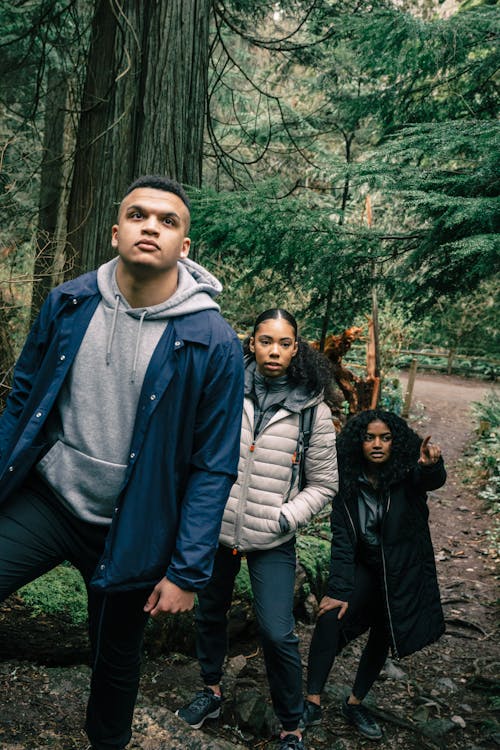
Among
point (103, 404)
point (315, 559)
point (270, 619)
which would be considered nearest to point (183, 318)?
point (103, 404)

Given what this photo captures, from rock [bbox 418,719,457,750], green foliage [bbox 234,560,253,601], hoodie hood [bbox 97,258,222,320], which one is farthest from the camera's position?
green foliage [bbox 234,560,253,601]

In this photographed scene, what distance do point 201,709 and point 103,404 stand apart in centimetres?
212

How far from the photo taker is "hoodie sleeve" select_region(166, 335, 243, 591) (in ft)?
7.19

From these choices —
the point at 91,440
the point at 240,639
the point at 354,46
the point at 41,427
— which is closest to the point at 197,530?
the point at 91,440

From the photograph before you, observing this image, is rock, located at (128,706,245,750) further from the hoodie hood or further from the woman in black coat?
the hoodie hood

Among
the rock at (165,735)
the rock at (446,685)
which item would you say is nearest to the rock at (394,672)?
the rock at (446,685)

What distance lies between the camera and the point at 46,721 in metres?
2.98

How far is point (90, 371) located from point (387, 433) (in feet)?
Result: 6.90

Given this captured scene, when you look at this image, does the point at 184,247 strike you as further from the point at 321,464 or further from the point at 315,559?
the point at 315,559

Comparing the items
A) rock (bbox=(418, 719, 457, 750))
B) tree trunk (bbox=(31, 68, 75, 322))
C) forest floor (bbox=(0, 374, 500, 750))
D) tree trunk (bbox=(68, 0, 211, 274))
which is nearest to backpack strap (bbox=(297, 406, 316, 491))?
forest floor (bbox=(0, 374, 500, 750))

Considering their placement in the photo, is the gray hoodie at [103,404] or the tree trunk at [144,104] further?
the tree trunk at [144,104]

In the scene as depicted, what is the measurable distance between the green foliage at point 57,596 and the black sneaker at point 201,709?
30.7 inches

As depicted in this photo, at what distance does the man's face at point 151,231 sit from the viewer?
2254mm

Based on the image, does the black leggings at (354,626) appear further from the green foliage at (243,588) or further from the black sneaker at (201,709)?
the green foliage at (243,588)
